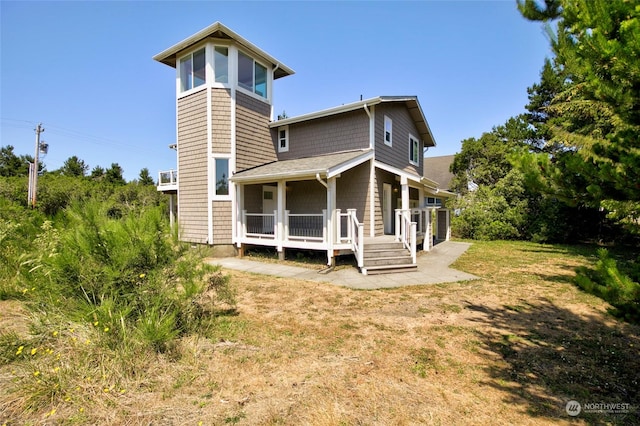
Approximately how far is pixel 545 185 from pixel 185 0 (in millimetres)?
11888

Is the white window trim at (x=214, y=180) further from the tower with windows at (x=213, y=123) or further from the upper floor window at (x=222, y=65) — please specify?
the upper floor window at (x=222, y=65)

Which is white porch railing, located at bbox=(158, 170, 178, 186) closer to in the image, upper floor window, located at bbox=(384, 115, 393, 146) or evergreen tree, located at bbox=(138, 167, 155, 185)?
upper floor window, located at bbox=(384, 115, 393, 146)

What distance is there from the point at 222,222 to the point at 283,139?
4.94 m

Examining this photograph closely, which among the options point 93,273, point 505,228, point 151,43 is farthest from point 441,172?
point 93,273

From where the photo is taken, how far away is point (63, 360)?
2986mm

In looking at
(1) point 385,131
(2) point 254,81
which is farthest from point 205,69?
(1) point 385,131

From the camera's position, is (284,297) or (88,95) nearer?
(284,297)

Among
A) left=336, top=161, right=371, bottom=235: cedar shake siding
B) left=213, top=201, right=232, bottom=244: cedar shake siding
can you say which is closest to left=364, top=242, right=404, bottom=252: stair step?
left=336, top=161, right=371, bottom=235: cedar shake siding

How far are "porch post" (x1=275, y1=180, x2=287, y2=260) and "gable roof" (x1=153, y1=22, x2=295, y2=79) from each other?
6.35 m

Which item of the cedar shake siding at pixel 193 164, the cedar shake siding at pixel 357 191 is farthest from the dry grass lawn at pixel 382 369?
the cedar shake siding at pixel 193 164

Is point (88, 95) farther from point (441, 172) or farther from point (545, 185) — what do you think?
point (441, 172)

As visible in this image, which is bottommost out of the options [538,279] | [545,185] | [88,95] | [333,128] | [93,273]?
[538,279]

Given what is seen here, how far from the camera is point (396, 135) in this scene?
13.1 m

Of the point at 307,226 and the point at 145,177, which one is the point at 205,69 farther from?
the point at 145,177
